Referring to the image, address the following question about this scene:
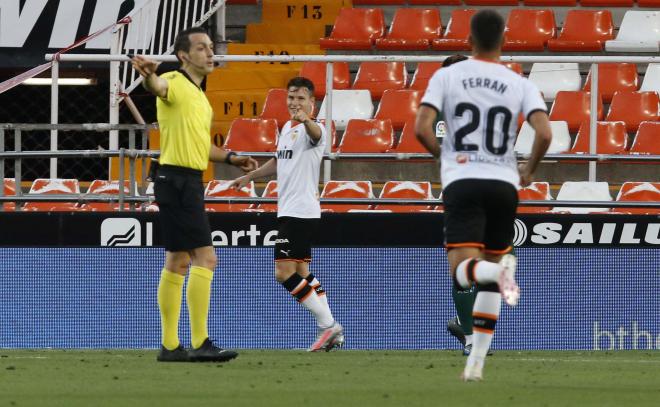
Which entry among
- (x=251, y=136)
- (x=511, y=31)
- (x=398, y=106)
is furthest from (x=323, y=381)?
(x=511, y=31)

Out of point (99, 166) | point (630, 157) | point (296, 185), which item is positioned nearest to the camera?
point (296, 185)

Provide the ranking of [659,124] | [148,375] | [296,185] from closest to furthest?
[148,375] → [296,185] → [659,124]

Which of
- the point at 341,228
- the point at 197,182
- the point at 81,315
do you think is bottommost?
the point at 81,315

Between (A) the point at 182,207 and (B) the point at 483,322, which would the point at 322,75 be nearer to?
(A) the point at 182,207

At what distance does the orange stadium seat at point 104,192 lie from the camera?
12.3 metres

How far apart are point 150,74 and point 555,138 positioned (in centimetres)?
663

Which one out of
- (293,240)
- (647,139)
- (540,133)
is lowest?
(293,240)

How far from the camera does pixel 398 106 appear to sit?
14805mm

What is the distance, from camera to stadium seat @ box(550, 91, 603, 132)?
14547 mm

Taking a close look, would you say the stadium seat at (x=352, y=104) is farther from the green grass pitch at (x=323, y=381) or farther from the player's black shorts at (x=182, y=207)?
the player's black shorts at (x=182, y=207)

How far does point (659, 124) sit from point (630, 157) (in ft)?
7.98

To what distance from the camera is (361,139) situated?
14.0 metres

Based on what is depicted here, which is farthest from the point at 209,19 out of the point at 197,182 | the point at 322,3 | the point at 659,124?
the point at 197,182

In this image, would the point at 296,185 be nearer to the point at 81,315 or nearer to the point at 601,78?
the point at 81,315
